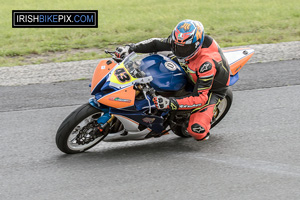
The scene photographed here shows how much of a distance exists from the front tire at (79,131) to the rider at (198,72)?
0.71 metres

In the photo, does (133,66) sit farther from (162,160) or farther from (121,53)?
(162,160)

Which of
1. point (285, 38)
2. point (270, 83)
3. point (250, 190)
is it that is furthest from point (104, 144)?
point (285, 38)

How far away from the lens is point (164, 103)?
5.10 meters

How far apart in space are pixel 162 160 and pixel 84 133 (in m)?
0.89

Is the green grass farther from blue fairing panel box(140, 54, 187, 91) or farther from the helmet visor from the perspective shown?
the helmet visor

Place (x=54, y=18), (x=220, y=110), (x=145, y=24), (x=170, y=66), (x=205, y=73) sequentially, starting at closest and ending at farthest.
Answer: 1. (x=205, y=73)
2. (x=170, y=66)
3. (x=220, y=110)
4. (x=145, y=24)
5. (x=54, y=18)

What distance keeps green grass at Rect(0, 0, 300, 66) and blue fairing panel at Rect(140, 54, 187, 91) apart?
452 cm

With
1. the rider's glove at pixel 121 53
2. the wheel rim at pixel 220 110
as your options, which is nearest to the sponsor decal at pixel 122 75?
the rider's glove at pixel 121 53

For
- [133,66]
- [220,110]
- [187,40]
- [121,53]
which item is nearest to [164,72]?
[133,66]

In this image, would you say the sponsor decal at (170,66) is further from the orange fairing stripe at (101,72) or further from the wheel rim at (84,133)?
the wheel rim at (84,133)

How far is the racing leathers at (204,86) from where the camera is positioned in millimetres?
5262

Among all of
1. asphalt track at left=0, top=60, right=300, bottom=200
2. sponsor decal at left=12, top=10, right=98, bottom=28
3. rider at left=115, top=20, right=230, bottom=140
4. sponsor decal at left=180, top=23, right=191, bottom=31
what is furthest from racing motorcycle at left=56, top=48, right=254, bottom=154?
sponsor decal at left=12, top=10, right=98, bottom=28

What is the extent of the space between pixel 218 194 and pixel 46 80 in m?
4.50

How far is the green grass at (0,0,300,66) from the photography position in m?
10.7
